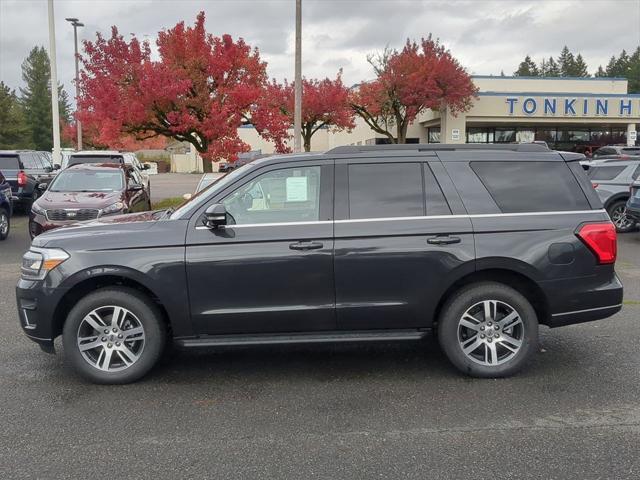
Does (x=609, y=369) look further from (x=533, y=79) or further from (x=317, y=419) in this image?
(x=533, y=79)

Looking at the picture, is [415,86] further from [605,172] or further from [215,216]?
[215,216]

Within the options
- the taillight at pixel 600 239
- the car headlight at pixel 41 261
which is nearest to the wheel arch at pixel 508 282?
the taillight at pixel 600 239

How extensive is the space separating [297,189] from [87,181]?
8794 millimetres

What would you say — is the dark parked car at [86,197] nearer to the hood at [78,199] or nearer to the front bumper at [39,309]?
the hood at [78,199]

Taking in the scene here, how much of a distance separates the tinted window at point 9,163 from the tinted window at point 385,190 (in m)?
15.0

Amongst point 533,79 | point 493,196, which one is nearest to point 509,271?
point 493,196

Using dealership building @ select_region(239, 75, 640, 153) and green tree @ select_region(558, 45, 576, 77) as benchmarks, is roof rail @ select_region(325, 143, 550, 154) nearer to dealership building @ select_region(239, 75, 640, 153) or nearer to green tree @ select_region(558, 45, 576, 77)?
dealership building @ select_region(239, 75, 640, 153)

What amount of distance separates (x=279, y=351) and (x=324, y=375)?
0.78 metres

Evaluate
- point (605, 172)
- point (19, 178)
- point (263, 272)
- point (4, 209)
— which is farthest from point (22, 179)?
point (605, 172)

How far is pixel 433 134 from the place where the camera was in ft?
123

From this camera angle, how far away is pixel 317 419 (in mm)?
4199

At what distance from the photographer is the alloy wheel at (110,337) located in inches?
188

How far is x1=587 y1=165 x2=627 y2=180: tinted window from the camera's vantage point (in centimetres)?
1412

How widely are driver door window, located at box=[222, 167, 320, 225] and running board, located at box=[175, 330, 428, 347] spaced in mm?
903
